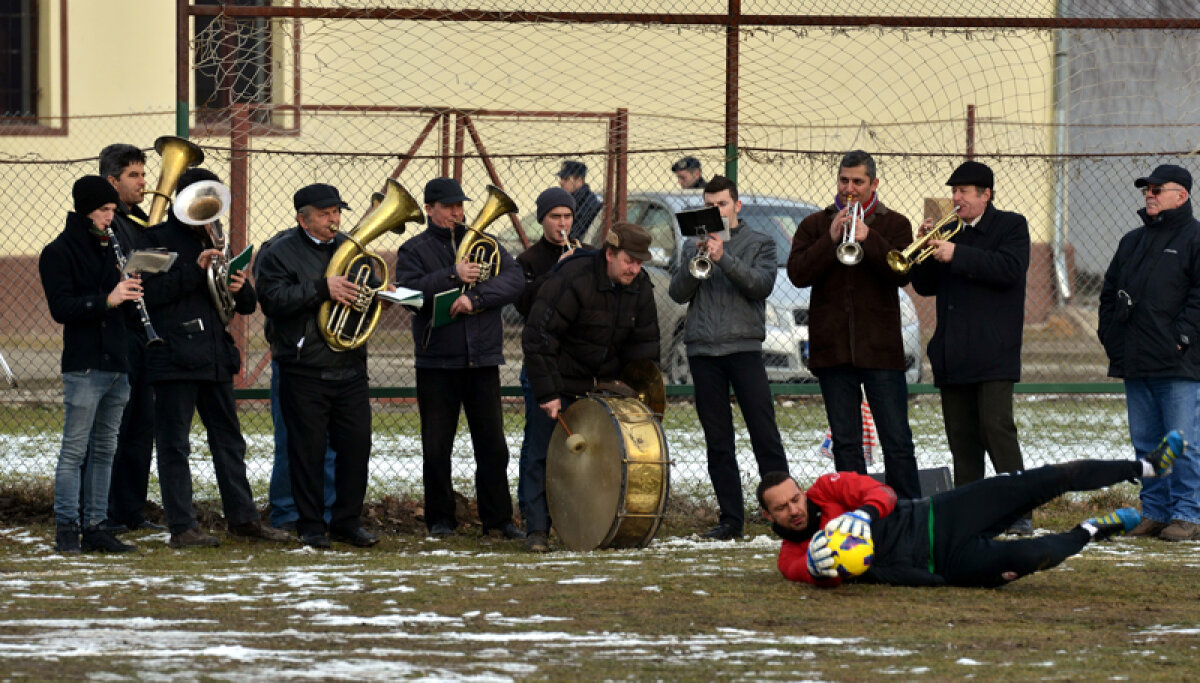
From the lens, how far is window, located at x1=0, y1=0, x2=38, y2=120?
19812 millimetres

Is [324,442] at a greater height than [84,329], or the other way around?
[84,329]

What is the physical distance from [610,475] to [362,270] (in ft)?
5.57

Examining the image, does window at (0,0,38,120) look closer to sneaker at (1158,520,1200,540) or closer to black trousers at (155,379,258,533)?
black trousers at (155,379,258,533)

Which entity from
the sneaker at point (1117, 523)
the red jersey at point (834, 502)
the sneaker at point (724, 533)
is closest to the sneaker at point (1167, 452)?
the sneaker at point (1117, 523)

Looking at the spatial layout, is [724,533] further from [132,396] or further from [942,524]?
[132,396]

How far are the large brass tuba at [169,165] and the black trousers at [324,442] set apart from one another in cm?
106

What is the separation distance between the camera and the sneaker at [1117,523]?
718 centimetres

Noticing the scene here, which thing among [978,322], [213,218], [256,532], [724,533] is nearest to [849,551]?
[724,533]

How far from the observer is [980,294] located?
30.1ft

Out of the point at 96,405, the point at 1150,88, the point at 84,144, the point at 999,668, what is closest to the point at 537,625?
the point at 999,668

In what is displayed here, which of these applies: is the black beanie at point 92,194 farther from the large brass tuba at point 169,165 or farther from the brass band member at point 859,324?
the brass band member at point 859,324

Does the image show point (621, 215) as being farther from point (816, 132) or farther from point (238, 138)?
point (816, 132)

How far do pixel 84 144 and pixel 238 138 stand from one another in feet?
30.1

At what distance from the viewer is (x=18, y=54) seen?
19.9m
